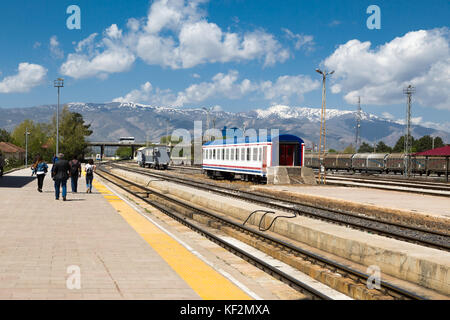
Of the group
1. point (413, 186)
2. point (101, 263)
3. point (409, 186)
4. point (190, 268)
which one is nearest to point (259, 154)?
point (409, 186)

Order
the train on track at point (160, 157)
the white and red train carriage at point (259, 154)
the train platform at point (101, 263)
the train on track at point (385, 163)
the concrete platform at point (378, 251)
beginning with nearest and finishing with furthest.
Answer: the train platform at point (101, 263)
the concrete platform at point (378, 251)
the white and red train carriage at point (259, 154)
the train on track at point (385, 163)
the train on track at point (160, 157)

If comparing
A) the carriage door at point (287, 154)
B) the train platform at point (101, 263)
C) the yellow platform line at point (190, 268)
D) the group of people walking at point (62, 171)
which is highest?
the carriage door at point (287, 154)

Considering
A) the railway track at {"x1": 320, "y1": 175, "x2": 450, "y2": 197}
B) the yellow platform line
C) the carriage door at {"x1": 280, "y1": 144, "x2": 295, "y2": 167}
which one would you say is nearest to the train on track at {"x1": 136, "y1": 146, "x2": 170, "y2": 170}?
the railway track at {"x1": 320, "y1": 175, "x2": 450, "y2": 197}

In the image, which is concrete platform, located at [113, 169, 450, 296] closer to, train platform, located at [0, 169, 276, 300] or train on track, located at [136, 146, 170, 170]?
Result: train platform, located at [0, 169, 276, 300]

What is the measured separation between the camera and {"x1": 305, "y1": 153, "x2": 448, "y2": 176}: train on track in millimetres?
51875

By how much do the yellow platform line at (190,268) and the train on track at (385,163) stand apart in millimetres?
41120

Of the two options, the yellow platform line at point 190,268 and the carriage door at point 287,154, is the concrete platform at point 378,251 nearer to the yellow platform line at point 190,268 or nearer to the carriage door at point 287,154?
the yellow platform line at point 190,268

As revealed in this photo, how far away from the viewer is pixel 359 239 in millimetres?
9891

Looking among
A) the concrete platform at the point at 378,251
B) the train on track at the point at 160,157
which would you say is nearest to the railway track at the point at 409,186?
the concrete platform at the point at 378,251

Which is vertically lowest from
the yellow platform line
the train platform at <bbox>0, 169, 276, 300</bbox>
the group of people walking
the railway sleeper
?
the railway sleeper

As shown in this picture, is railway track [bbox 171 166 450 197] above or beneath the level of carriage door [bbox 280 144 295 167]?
beneath

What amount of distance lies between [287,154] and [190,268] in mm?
24220

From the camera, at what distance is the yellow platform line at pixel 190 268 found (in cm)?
678

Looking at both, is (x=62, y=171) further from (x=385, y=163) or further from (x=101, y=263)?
(x=385, y=163)
